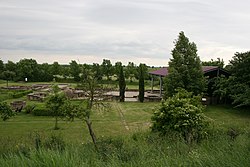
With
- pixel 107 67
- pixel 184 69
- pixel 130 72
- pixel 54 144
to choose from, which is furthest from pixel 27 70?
pixel 54 144

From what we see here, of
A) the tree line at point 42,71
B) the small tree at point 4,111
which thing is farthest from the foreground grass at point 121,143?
the tree line at point 42,71

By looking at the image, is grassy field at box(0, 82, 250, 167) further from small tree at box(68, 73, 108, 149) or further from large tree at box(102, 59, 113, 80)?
large tree at box(102, 59, 113, 80)

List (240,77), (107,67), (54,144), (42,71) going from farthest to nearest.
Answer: (42,71) → (107,67) → (240,77) → (54,144)

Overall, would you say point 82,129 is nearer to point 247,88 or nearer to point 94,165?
point 247,88

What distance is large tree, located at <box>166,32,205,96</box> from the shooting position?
2353 cm

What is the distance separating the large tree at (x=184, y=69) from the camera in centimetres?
2353

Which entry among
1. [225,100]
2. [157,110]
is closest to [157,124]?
[157,110]

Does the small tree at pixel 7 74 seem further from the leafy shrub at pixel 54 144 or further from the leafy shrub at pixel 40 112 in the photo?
the leafy shrub at pixel 54 144

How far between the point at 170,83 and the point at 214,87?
4981mm

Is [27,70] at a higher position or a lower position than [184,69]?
higher

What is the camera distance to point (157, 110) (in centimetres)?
1184

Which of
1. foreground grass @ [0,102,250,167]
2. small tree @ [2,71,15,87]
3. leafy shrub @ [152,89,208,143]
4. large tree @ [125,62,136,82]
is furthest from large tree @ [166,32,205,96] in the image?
small tree @ [2,71,15,87]

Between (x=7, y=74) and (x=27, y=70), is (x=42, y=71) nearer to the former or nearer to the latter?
(x=27, y=70)

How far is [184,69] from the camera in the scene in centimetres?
2367
